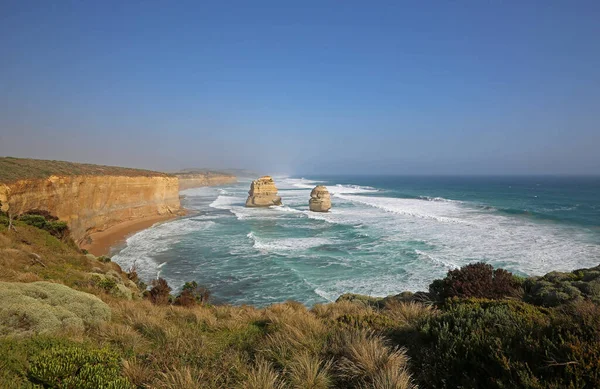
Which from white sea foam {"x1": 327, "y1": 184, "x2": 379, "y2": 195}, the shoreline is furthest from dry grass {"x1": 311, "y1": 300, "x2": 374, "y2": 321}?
white sea foam {"x1": 327, "y1": 184, "x2": 379, "y2": 195}

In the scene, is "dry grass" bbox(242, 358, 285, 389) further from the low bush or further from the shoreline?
the shoreline

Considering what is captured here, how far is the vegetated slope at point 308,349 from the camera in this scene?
336 centimetres

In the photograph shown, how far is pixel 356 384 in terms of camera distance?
3752 millimetres

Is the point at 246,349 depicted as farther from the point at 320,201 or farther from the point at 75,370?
the point at 320,201

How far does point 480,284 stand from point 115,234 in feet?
106

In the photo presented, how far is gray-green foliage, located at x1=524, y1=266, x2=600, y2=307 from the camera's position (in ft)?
24.0

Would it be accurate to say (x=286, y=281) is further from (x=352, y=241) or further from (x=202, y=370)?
(x=202, y=370)

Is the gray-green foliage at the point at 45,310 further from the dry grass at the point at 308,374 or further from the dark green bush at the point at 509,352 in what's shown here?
the dark green bush at the point at 509,352

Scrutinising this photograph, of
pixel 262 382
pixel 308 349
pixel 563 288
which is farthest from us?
pixel 563 288

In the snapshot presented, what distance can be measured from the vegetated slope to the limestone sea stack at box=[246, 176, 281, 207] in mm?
42568

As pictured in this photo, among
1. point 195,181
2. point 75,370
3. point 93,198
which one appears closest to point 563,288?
point 75,370

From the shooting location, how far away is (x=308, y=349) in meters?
4.82

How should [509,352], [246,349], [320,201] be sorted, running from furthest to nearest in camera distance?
[320,201], [246,349], [509,352]

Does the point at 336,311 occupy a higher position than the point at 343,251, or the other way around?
the point at 336,311
